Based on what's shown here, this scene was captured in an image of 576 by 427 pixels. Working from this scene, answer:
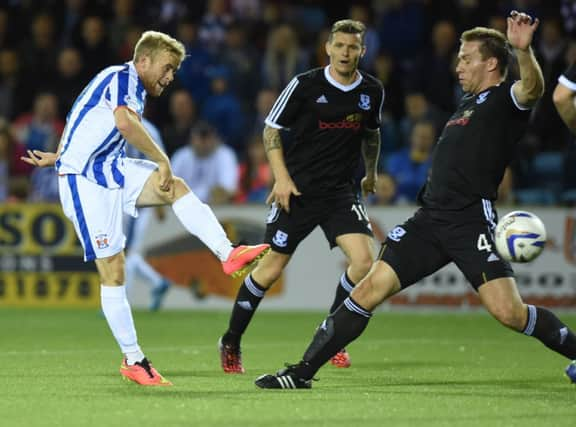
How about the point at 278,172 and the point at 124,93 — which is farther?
the point at 278,172

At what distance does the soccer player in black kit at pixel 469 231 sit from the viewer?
7.51m

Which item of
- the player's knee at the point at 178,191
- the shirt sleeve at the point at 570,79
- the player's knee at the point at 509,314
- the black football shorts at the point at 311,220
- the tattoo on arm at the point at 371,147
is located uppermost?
the shirt sleeve at the point at 570,79

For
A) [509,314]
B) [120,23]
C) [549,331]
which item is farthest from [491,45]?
[120,23]

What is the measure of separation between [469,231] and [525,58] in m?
1.08

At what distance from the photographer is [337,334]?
24.7 feet

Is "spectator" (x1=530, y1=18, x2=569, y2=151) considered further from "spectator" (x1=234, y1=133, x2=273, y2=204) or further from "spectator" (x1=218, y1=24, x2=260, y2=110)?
"spectator" (x1=218, y1=24, x2=260, y2=110)

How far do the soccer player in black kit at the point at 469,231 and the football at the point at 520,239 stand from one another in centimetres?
8

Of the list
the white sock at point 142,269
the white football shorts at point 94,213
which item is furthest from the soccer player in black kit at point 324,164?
the white sock at point 142,269

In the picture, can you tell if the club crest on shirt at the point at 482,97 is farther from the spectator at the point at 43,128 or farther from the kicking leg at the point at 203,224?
the spectator at the point at 43,128

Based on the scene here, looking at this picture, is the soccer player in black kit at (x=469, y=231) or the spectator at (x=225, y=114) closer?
the soccer player in black kit at (x=469, y=231)

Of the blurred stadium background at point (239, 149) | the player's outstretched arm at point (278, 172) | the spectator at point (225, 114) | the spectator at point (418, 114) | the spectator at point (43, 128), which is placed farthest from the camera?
the spectator at point (225, 114)

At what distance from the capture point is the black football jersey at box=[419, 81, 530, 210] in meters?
7.61

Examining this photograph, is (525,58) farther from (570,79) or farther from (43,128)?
(43,128)

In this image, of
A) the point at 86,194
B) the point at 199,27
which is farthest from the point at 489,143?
the point at 199,27
